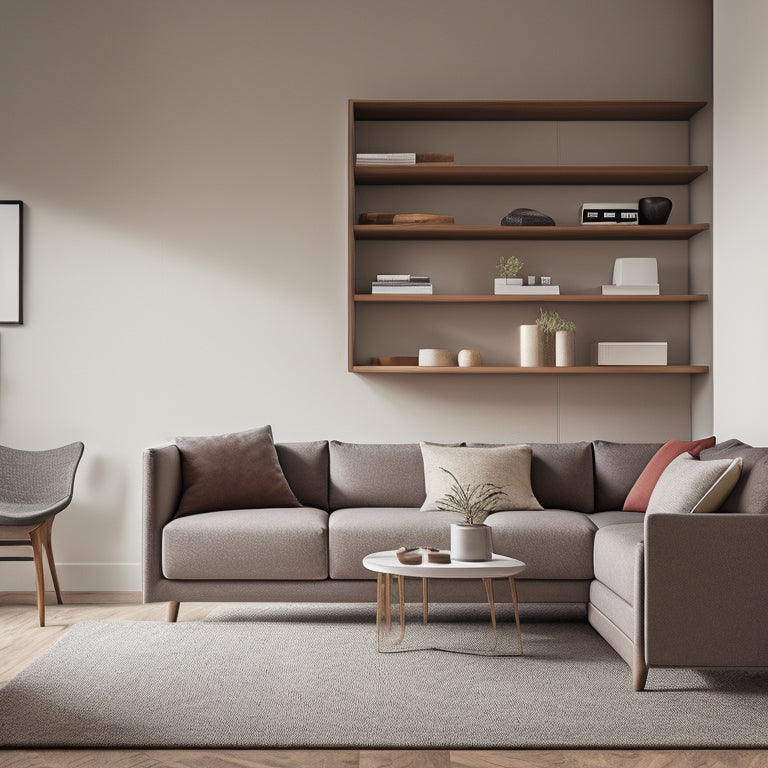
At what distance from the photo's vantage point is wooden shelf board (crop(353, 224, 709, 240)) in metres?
4.65

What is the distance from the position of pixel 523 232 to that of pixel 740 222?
109 cm

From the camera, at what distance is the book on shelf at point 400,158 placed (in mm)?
4664

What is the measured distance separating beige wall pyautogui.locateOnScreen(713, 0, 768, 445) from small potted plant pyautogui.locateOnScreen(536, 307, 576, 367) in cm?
72

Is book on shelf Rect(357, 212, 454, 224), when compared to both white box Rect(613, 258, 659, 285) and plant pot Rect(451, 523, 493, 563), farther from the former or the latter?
plant pot Rect(451, 523, 493, 563)

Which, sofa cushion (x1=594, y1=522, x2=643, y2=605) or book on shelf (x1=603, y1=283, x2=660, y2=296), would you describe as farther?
book on shelf (x1=603, y1=283, x2=660, y2=296)

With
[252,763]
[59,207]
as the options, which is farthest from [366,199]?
[252,763]

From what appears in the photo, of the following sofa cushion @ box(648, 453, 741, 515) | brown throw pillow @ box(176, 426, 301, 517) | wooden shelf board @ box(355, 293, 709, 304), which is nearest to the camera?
sofa cushion @ box(648, 453, 741, 515)

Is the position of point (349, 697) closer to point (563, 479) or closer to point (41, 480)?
point (563, 479)

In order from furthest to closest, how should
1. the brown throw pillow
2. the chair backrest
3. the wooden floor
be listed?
the chair backrest → the brown throw pillow → the wooden floor

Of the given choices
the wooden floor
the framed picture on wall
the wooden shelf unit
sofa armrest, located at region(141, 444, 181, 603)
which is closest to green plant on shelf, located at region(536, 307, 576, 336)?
the wooden shelf unit

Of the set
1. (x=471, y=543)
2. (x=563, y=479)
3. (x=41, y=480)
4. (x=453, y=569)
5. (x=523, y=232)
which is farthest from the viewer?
(x=523, y=232)

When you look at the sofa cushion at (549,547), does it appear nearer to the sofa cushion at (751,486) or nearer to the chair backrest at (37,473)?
the sofa cushion at (751,486)

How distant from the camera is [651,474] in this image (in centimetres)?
415

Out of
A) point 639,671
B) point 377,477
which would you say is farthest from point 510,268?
point 639,671
